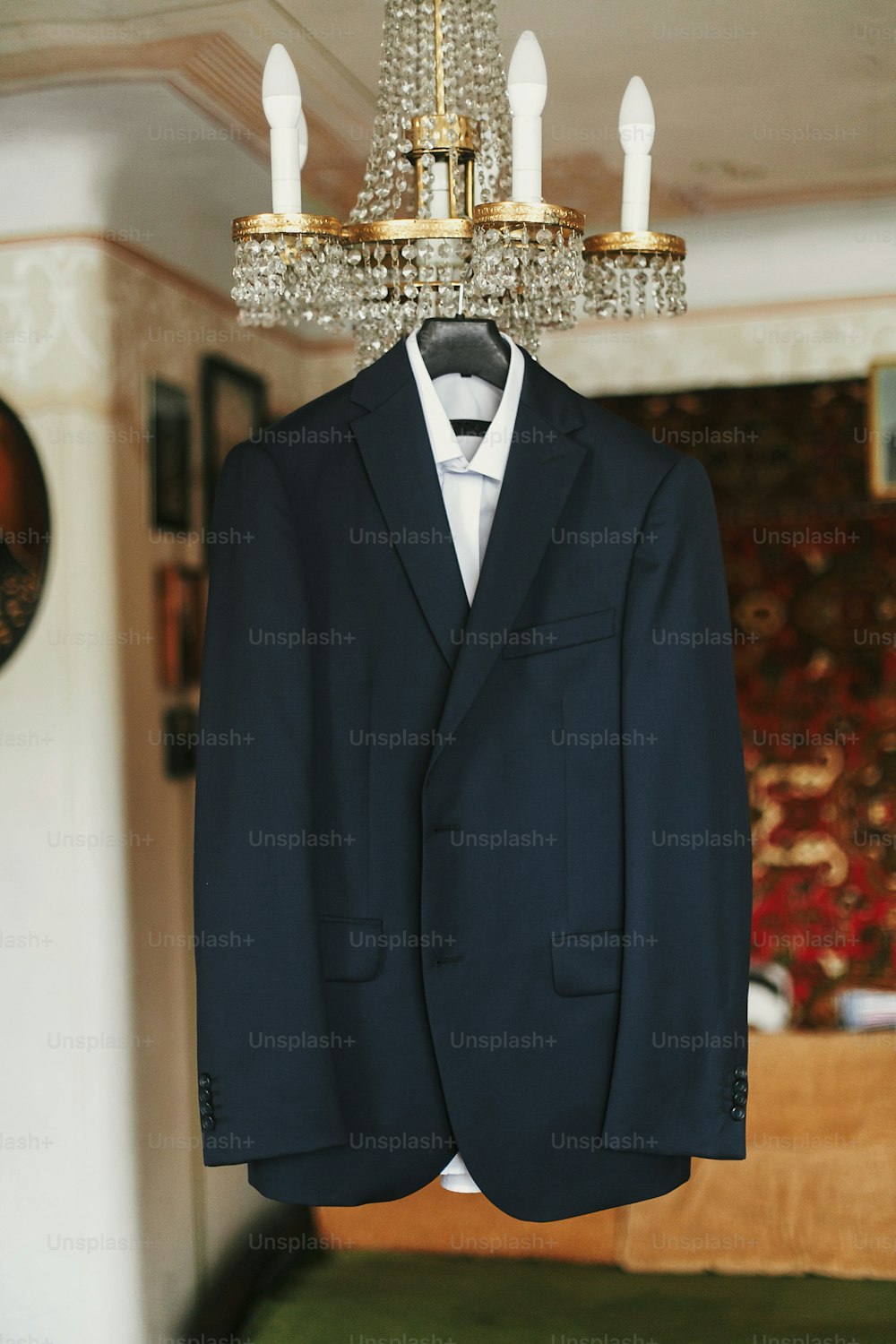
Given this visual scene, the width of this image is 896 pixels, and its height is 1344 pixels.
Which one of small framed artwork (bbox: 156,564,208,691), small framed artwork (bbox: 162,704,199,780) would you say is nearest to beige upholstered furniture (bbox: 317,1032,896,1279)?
small framed artwork (bbox: 162,704,199,780)

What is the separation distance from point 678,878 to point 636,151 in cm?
95

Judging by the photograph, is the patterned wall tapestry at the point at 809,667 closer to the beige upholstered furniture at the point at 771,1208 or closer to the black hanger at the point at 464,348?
the beige upholstered furniture at the point at 771,1208

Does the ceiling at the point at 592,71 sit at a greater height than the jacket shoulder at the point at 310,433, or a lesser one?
greater

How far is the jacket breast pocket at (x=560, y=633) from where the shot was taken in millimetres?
1504

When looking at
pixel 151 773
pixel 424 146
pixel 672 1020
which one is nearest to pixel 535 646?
pixel 672 1020

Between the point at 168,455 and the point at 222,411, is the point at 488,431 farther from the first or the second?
the point at 222,411

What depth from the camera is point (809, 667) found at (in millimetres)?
3746

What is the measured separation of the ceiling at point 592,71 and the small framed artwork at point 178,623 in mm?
936

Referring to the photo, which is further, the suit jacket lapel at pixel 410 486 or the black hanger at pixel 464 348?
the black hanger at pixel 464 348

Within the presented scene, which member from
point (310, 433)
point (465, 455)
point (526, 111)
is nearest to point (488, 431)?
point (465, 455)

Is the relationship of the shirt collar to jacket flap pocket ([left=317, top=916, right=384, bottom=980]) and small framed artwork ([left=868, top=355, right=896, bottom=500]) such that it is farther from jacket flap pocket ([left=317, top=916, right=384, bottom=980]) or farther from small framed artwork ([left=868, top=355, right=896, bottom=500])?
small framed artwork ([left=868, top=355, right=896, bottom=500])

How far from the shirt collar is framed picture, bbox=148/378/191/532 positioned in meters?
1.53

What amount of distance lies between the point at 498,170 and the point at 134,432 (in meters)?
1.37

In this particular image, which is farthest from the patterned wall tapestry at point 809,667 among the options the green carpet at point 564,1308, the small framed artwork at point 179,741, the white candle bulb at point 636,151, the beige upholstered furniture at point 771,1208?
the white candle bulb at point 636,151
